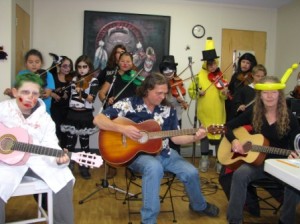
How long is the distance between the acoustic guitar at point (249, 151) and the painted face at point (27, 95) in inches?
57.1

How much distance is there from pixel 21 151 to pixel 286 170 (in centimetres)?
140

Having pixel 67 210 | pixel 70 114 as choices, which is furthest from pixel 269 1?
pixel 67 210

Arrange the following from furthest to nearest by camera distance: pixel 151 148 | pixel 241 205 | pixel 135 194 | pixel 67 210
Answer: pixel 135 194 → pixel 151 148 → pixel 241 205 → pixel 67 210

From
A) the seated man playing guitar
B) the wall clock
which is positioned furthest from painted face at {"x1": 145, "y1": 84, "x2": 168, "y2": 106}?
the wall clock

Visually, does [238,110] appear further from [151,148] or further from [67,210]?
[67,210]

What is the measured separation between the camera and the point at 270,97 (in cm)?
239

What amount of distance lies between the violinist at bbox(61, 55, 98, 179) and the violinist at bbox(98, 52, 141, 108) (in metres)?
0.17

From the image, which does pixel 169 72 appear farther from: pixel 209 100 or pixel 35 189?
pixel 35 189

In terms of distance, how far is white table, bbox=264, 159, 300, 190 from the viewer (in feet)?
4.54

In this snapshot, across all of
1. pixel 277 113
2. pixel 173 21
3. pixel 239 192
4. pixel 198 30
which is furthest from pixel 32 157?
pixel 198 30

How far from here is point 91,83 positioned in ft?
11.5

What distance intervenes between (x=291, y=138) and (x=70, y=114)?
7.11 ft

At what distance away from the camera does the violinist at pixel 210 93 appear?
3.84m

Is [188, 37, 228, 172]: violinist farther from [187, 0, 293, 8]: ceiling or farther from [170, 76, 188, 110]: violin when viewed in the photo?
[187, 0, 293, 8]: ceiling
